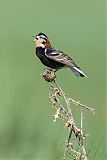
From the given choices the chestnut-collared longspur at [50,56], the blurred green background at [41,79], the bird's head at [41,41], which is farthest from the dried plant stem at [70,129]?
the bird's head at [41,41]

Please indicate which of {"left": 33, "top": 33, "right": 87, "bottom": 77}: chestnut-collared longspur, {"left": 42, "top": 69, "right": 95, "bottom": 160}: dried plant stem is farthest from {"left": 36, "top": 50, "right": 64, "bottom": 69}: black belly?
{"left": 42, "top": 69, "right": 95, "bottom": 160}: dried plant stem

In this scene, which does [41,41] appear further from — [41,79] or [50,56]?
[41,79]

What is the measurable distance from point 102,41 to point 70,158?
718 cm

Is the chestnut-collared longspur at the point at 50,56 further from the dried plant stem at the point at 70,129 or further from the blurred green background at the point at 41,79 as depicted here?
the dried plant stem at the point at 70,129

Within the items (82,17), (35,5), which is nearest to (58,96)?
(82,17)

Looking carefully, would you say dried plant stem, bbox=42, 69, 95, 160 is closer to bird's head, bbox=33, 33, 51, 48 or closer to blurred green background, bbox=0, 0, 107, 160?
blurred green background, bbox=0, 0, 107, 160

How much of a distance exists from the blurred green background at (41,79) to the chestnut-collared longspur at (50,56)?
0.32 feet

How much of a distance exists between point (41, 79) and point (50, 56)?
135 centimetres

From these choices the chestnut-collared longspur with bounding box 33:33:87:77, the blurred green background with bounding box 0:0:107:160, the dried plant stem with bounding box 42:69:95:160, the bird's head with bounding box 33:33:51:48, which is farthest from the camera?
the bird's head with bounding box 33:33:51:48

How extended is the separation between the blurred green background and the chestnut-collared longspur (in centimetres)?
10

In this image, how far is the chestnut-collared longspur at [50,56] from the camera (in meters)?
4.24

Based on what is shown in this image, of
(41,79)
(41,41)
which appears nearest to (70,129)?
(41,41)

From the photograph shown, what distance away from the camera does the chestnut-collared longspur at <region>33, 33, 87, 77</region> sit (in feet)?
13.9

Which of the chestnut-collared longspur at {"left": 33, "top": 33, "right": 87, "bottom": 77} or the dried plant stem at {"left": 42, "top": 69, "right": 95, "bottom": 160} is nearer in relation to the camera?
the dried plant stem at {"left": 42, "top": 69, "right": 95, "bottom": 160}
